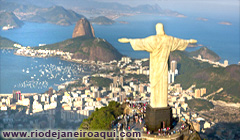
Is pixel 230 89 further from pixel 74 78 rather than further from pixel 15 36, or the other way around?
pixel 15 36

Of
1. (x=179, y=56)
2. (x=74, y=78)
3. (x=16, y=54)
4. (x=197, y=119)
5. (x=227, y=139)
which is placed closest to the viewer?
(x=227, y=139)

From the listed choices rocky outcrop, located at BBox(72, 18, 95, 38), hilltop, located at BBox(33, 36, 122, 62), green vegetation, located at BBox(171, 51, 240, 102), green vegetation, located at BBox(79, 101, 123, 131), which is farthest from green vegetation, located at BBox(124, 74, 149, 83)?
green vegetation, located at BBox(79, 101, 123, 131)

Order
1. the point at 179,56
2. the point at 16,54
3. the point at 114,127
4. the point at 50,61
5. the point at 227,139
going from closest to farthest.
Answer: the point at 114,127 → the point at 227,139 → the point at 179,56 → the point at 50,61 → the point at 16,54

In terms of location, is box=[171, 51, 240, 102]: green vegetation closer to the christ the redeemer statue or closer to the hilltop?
the hilltop

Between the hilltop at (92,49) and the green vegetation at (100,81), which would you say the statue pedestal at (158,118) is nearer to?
the green vegetation at (100,81)

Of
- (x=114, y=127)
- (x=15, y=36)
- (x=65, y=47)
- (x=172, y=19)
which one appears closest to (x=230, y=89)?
(x=114, y=127)

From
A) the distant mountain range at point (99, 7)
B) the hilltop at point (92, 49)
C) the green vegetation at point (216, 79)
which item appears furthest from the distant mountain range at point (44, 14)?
the green vegetation at point (216, 79)
